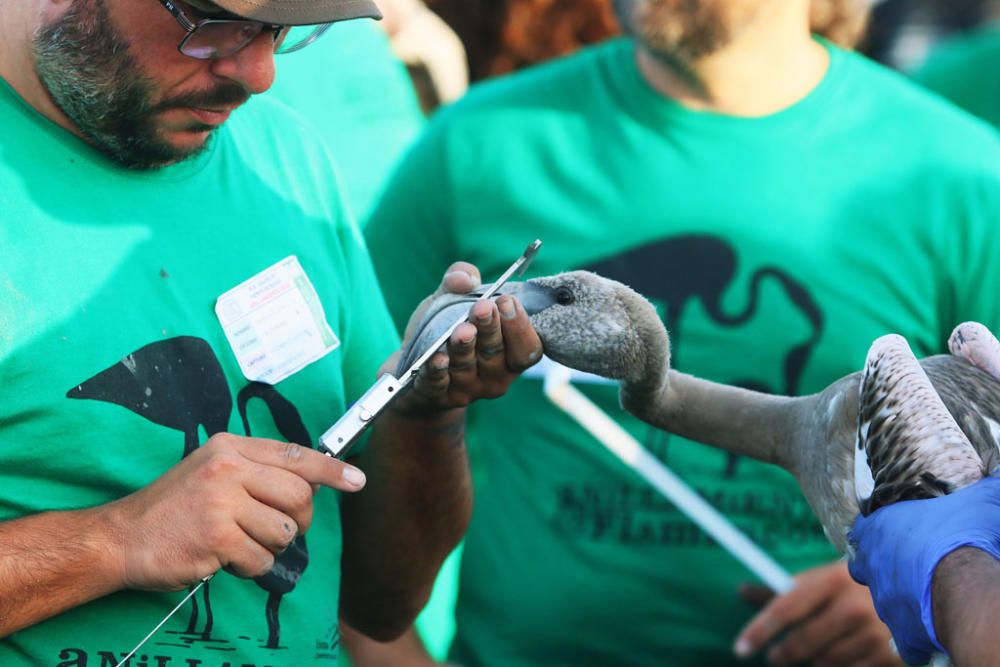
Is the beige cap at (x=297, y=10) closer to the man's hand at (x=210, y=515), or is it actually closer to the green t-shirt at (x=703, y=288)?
the man's hand at (x=210, y=515)

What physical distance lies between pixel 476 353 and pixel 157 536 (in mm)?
610

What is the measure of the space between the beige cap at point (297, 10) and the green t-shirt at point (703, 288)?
1221 millimetres

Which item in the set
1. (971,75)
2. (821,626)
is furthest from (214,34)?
(971,75)

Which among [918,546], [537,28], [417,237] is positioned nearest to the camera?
[918,546]

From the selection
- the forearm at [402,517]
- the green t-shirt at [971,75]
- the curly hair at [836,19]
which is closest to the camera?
the forearm at [402,517]

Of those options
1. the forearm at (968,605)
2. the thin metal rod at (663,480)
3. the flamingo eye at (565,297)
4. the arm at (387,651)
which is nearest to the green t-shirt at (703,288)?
the thin metal rod at (663,480)

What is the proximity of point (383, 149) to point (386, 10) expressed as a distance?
89 centimetres

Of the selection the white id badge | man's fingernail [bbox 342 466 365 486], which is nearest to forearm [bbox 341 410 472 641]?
the white id badge

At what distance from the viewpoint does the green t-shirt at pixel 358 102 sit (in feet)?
14.8

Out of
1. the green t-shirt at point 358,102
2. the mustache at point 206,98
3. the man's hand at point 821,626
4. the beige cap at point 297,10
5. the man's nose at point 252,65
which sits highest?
the beige cap at point 297,10

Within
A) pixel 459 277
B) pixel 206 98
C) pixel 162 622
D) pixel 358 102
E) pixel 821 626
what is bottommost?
pixel 821 626

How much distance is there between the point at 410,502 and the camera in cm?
279

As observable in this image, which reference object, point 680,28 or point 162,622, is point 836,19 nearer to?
point 680,28

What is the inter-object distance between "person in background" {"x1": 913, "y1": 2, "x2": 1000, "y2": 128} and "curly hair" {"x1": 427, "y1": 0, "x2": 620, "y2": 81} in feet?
5.06
